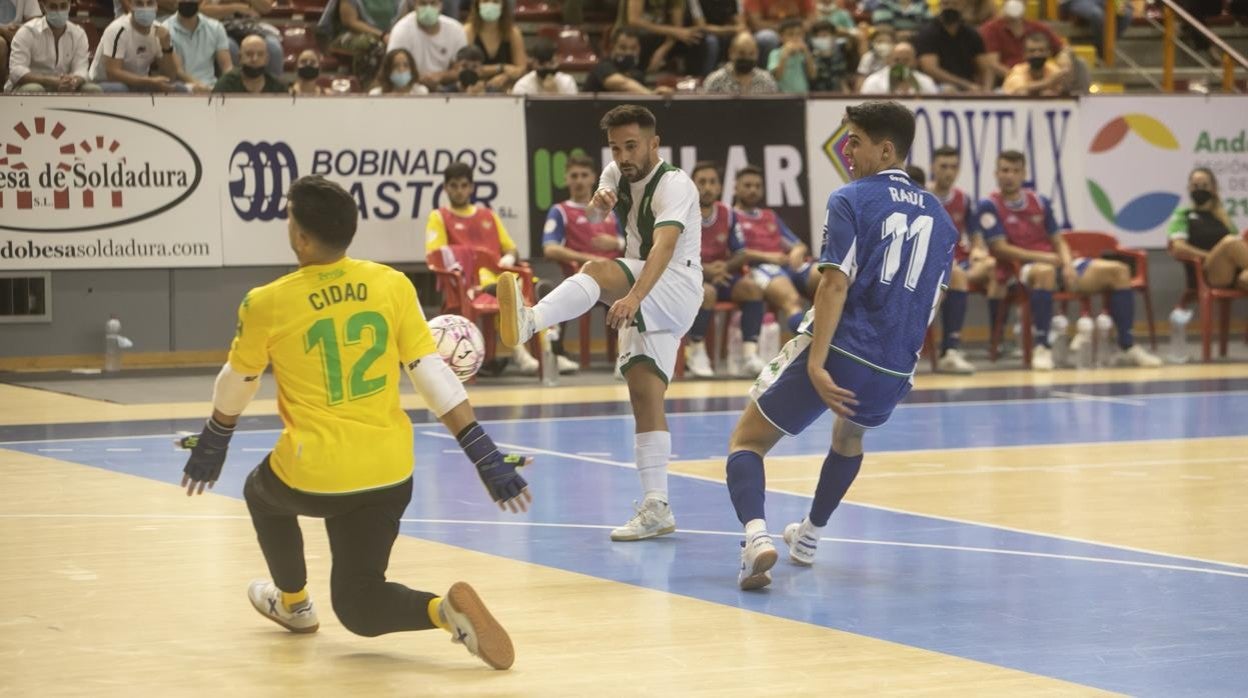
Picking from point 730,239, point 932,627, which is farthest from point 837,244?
point 730,239

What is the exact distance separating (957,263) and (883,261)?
1015cm

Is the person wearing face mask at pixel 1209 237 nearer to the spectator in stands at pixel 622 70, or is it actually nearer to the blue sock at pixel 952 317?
A: the blue sock at pixel 952 317

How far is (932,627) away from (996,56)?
14336mm

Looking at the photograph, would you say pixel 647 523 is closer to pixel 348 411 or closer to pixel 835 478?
pixel 835 478

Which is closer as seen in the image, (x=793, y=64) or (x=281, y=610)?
(x=281, y=610)

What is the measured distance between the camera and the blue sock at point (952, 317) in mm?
16375

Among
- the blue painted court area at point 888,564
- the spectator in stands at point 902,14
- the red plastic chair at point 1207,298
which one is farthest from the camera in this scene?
the spectator in stands at point 902,14

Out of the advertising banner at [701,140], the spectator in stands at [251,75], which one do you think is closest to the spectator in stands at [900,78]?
the advertising banner at [701,140]

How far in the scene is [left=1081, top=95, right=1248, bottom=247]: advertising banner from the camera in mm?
18547

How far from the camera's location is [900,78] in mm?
18281

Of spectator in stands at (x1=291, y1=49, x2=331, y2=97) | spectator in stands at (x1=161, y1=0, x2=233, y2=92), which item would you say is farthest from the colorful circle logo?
spectator in stands at (x1=161, y1=0, x2=233, y2=92)

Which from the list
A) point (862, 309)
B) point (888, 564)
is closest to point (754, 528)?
point (888, 564)

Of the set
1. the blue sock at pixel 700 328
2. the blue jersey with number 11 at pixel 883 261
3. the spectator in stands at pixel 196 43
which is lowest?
the blue sock at pixel 700 328

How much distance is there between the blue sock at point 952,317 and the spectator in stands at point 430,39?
5.01 meters
